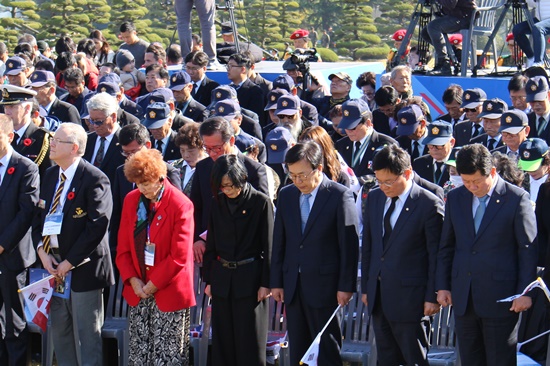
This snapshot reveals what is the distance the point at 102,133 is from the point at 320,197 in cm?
271

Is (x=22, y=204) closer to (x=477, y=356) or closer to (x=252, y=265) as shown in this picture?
(x=252, y=265)

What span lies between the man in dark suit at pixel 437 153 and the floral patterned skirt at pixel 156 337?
2.49m

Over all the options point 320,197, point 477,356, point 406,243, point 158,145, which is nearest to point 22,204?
point 158,145

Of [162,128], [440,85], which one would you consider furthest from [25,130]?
[440,85]

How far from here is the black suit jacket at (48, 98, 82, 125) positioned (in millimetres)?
10156

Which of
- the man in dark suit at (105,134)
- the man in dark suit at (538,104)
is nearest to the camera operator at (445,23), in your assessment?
the man in dark suit at (538,104)

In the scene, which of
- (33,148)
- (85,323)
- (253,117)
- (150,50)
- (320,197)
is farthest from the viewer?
(150,50)

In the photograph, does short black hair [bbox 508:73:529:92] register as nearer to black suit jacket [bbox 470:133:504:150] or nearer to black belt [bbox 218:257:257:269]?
black suit jacket [bbox 470:133:504:150]

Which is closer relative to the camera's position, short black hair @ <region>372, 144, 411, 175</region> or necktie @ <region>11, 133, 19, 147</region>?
short black hair @ <region>372, 144, 411, 175</region>

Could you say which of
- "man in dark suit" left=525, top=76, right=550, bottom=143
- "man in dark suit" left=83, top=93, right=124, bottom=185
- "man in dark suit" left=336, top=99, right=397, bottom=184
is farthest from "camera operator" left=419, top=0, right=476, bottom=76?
"man in dark suit" left=83, top=93, right=124, bottom=185

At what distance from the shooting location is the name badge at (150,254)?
23.0 feet

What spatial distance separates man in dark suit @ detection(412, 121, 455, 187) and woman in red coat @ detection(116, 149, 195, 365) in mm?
2262

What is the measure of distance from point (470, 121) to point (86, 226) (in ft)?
13.7

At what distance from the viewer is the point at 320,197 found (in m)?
6.81
